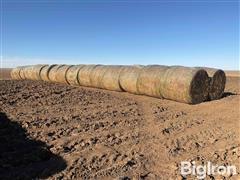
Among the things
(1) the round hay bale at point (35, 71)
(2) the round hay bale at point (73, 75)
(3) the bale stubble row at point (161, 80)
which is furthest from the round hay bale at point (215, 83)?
(1) the round hay bale at point (35, 71)

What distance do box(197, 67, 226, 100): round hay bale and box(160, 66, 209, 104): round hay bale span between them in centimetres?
37

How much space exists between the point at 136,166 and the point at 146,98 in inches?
322

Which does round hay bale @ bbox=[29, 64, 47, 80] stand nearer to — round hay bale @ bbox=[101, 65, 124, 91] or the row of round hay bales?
the row of round hay bales

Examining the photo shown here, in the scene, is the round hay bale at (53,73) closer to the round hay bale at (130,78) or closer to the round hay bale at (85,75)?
the round hay bale at (85,75)

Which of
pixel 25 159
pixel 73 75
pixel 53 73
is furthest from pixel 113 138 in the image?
pixel 53 73

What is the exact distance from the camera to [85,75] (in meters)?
19.2

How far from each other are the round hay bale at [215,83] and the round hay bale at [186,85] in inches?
14.6

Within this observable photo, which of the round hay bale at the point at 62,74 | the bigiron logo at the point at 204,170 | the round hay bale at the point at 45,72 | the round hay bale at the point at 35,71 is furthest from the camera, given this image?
the round hay bale at the point at 35,71

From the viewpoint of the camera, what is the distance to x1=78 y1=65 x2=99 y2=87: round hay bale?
18.9 m

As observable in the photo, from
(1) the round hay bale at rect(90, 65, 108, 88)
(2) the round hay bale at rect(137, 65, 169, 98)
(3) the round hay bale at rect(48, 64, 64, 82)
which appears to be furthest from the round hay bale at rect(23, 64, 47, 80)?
(2) the round hay bale at rect(137, 65, 169, 98)

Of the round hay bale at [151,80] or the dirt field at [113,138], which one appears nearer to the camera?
the dirt field at [113,138]

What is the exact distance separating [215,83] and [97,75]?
22.9ft

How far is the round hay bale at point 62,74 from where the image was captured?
21.6 m

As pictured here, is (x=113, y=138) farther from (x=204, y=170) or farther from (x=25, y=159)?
(x=204, y=170)
